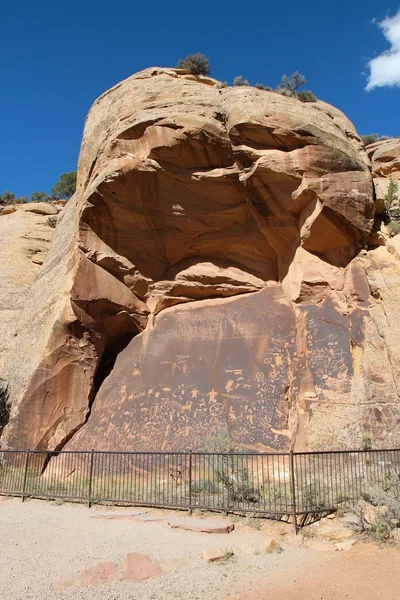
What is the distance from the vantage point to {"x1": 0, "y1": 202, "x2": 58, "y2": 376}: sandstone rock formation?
67.3 feet

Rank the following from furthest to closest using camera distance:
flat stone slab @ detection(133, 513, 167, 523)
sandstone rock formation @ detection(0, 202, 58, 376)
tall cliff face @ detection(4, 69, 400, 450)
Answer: sandstone rock formation @ detection(0, 202, 58, 376), tall cliff face @ detection(4, 69, 400, 450), flat stone slab @ detection(133, 513, 167, 523)

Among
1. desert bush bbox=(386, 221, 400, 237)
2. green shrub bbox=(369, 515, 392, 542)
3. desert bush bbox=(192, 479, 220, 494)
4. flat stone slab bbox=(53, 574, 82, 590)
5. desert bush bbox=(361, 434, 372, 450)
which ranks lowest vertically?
flat stone slab bbox=(53, 574, 82, 590)

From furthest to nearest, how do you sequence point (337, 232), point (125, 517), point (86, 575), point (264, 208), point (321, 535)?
point (264, 208)
point (337, 232)
point (125, 517)
point (321, 535)
point (86, 575)

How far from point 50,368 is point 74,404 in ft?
4.56

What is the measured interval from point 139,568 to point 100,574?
0.50 meters

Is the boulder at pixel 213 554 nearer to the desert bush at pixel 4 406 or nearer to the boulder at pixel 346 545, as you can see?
the boulder at pixel 346 545

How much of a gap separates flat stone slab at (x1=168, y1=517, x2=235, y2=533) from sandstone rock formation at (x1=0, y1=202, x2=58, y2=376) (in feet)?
40.7

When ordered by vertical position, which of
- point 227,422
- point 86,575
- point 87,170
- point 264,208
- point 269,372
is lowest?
point 86,575

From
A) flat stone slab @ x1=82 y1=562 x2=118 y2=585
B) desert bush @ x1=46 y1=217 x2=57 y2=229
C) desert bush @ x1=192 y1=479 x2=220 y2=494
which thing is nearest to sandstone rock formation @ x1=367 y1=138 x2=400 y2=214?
desert bush @ x1=192 y1=479 x2=220 y2=494

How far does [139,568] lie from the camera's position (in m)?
6.00

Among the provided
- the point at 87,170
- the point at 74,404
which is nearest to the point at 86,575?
the point at 74,404

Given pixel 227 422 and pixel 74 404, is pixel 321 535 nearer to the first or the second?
pixel 227 422

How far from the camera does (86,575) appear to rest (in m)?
5.74

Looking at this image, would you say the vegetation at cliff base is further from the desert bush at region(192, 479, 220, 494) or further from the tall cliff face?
the desert bush at region(192, 479, 220, 494)
